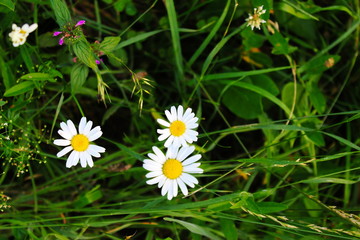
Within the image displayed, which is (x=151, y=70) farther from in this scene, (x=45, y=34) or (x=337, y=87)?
(x=337, y=87)

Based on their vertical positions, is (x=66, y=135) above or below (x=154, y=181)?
above

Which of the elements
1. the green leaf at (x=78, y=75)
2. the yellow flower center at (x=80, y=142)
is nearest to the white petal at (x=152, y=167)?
the yellow flower center at (x=80, y=142)

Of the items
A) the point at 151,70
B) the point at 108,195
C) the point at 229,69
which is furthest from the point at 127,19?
the point at 108,195

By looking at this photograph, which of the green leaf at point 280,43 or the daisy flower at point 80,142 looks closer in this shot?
the daisy flower at point 80,142

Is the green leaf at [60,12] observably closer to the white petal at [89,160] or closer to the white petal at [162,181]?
the white petal at [89,160]

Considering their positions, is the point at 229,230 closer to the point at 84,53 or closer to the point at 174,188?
the point at 174,188

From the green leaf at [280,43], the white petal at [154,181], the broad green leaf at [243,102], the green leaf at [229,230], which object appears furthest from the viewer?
the broad green leaf at [243,102]

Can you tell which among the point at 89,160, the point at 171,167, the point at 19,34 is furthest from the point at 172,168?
the point at 19,34
